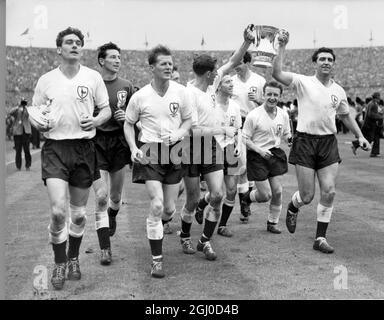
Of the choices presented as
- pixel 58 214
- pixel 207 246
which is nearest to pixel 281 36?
pixel 207 246

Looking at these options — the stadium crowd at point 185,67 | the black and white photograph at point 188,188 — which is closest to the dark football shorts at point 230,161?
the black and white photograph at point 188,188

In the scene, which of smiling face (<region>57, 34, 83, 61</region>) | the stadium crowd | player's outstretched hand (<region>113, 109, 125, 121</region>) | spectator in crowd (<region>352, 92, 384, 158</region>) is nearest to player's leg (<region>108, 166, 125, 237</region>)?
player's outstretched hand (<region>113, 109, 125, 121</region>)

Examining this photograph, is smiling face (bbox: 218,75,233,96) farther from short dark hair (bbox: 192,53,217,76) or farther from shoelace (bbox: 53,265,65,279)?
shoelace (bbox: 53,265,65,279)

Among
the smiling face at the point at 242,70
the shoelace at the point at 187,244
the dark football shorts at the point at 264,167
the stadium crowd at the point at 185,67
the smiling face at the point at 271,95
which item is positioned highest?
the stadium crowd at the point at 185,67

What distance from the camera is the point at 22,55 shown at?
213 feet

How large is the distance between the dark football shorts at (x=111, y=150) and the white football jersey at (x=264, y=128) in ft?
7.12

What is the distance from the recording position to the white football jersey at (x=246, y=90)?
8820 millimetres

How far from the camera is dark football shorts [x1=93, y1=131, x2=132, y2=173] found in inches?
251

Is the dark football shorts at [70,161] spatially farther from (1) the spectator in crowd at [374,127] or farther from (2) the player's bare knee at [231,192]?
(1) the spectator in crowd at [374,127]

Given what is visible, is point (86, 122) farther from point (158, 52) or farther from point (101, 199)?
point (101, 199)

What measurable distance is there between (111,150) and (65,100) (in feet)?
4.22

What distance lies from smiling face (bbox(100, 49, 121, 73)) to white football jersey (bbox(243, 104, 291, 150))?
234 cm

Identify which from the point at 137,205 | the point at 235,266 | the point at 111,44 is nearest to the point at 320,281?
the point at 235,266

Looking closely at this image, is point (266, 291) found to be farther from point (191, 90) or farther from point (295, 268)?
point (191, 90)
